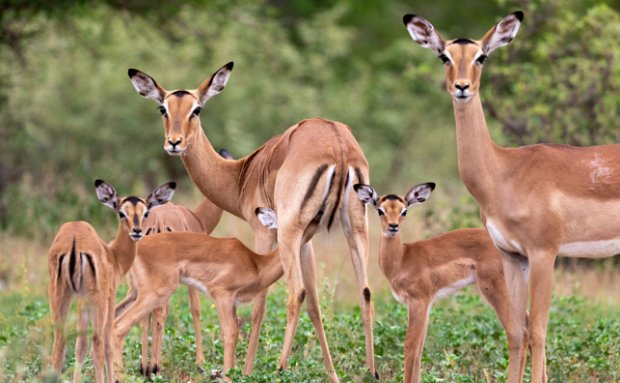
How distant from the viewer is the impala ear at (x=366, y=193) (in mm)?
7418

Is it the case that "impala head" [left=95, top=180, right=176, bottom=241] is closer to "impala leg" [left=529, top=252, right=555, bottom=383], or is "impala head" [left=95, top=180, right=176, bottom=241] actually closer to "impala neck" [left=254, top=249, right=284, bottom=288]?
"impala neck" [left=254, top=249, right=284, bottom=288]

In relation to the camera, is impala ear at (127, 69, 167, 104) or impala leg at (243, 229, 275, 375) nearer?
impala leg at (243, 229, 275, 375)

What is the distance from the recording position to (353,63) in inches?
979

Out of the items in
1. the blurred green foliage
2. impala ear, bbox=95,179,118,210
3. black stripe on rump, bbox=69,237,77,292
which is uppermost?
the blurred green foliage

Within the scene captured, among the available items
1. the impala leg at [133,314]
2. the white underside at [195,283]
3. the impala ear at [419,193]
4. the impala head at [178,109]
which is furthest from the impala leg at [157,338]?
the impala ear at [419,193]

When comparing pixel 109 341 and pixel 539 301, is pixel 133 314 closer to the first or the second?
pixel 109 341

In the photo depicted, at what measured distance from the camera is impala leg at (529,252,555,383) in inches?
264

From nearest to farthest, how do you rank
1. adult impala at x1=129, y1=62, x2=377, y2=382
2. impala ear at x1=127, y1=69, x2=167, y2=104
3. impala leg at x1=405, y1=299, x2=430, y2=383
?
impala leg at x1=405, y1=299, x2=430, y2=383 → adult impala at x1=129, y1=62, x2=377, y2=382 → impala ear at x1=127, y1=69, x2=167, y2=104

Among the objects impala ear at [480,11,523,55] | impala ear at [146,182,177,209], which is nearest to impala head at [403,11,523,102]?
impala ear at [480,11,523,55]

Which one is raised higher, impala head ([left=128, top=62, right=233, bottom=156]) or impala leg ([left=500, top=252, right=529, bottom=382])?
impala head ([left=128, top=62, right=233, bottom=156])

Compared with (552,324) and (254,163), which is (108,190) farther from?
(552,324)

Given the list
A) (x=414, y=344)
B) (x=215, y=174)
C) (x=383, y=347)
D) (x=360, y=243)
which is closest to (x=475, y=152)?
(x=360, y=243)

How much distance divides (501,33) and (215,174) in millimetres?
2597

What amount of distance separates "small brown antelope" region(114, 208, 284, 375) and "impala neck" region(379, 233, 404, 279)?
0.71 m
